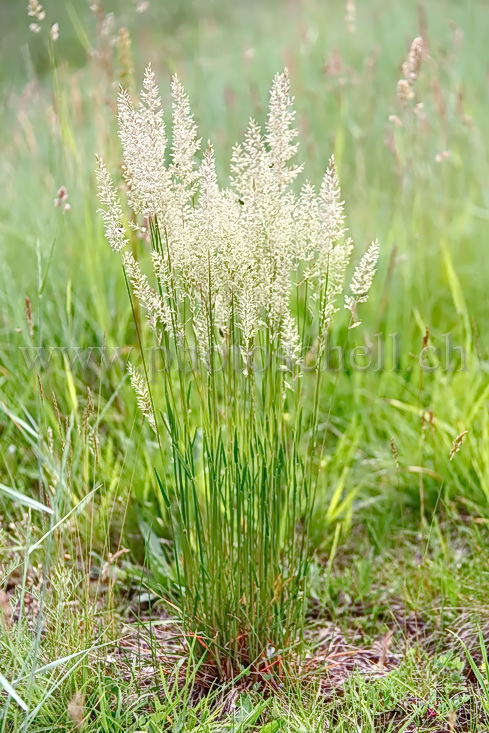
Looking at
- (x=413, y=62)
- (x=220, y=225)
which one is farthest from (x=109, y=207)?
(x=413, y=62)

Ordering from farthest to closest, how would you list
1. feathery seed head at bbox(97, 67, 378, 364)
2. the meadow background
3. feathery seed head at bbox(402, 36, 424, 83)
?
feathery seed head at bbox(402, 36, 424, 83) → the meadow background → feathery seed head at bbox(97, 67, 378, 364)

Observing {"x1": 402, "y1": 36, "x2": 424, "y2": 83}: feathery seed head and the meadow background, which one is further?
{"x1": 402, "y1": 36, "x2": 424, "y2": 83}: feathery seed head

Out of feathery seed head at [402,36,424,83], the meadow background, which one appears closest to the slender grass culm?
the meadow background

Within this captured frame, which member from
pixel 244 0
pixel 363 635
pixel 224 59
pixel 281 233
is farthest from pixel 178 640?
pixel 244 0

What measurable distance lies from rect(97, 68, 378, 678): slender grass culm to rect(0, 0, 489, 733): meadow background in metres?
0.18

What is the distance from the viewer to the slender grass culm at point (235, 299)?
1624 mm

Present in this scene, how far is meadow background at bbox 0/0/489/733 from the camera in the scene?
183cm

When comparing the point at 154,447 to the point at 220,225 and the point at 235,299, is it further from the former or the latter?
the point at 220,225

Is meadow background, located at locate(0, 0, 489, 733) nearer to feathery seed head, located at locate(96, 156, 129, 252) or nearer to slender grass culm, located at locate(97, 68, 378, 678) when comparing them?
slender grass culm, located at locate(97, 68, 378, 678)

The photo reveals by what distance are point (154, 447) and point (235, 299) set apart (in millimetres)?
1157

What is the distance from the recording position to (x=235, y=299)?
173 centimetres

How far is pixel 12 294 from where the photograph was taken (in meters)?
3.12

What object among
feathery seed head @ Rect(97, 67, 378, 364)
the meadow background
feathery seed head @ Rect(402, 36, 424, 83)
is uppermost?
feathery seed head @ Rect(402, 36, 424, 83)

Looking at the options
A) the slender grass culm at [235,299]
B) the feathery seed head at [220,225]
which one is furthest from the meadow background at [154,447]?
the feathery seed head at [220,225]
